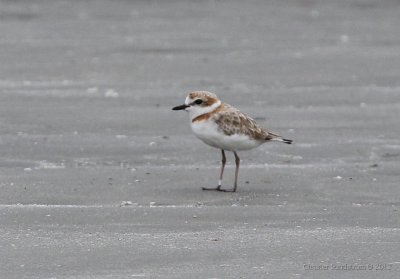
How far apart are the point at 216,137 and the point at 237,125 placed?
207 millimetres

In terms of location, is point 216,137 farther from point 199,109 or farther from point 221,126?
point 199,109

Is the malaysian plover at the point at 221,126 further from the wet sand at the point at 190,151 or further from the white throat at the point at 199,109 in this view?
the wet sand at the point at 190,151

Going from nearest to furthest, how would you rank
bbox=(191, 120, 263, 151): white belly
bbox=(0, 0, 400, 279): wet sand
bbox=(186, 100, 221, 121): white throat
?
bbox=(0, 0, 400, 279): wet sand → bbox=(191, 120, 263, 151): white belly → bbox=(186, 100, 221, 121): white throat

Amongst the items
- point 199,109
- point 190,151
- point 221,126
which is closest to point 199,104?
point 199,109

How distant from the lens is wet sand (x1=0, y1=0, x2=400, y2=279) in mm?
6484

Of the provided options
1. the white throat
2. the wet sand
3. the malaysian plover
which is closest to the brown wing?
the malaysian plover

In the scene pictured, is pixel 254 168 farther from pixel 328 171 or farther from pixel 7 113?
pixel 7 113

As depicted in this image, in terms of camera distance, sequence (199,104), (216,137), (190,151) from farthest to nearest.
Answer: (190,151), (199,104), (216,137)

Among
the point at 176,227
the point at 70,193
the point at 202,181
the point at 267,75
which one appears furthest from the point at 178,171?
the point at 267,75

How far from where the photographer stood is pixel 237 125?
28.9 ft

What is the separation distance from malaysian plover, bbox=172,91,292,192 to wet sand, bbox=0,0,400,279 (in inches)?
12.8

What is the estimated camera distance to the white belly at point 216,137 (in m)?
8.74

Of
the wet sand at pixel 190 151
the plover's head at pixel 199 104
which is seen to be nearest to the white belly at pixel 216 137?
the plover's head at pixel 199 104

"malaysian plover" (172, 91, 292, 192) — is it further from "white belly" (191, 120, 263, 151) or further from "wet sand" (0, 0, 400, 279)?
"wet sand" (0, 0, 400, 279)
